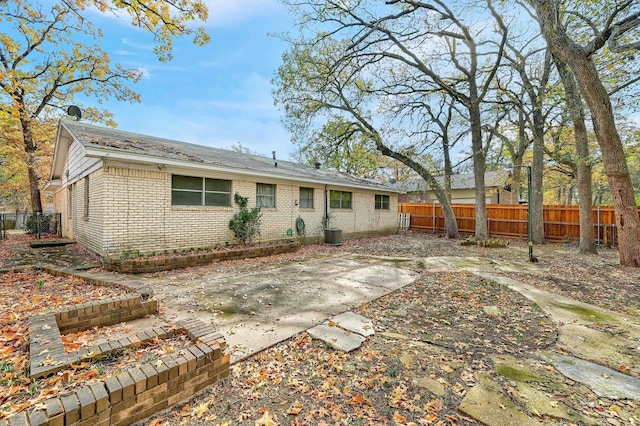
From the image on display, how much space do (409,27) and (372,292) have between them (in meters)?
10.5

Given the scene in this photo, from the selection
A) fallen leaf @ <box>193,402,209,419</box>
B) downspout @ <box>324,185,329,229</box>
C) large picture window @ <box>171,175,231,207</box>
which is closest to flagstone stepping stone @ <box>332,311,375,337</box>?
fallen leaf @ <box>193,402,209,419</box>

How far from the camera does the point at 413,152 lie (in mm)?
13391

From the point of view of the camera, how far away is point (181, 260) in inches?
266

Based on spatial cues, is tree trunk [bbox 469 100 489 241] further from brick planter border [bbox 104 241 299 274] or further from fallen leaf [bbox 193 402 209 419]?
fallen leaf [bbox 193 402 209 419]

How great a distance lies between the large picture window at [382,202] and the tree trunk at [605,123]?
30.6 ft

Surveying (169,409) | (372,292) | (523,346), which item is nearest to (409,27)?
(372,292)

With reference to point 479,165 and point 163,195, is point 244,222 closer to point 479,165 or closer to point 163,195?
point 163,195

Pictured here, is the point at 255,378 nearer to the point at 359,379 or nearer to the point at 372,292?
the point at 359,379

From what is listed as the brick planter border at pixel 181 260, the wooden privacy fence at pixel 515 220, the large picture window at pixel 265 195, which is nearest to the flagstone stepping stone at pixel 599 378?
the brick planter border at pixel 181 260

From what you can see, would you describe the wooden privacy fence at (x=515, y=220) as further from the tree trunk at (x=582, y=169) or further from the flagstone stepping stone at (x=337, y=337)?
the flagstone stepping stone at (x=337, y=337)

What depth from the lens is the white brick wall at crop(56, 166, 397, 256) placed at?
6.57m

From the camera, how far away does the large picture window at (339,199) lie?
12734 mm

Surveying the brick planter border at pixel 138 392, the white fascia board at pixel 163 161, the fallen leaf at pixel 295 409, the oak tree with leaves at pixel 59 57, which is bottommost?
the fallen leaf at pixel 295 409

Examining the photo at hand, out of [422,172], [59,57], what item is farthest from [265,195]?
[59,57]
